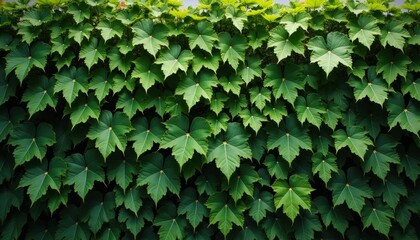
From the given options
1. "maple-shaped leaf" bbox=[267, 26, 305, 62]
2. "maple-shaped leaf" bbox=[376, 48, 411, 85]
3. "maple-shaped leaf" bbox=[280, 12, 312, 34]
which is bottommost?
"maple-shaped leaf" bbox=[376, 48, 411, 85]

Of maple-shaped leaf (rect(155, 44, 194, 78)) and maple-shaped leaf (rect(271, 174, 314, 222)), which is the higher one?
maple-shaped leaf (rect(155, 44, 194, 78))

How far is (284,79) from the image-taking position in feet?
7.94

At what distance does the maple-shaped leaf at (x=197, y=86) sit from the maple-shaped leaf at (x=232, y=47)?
0.62 ft

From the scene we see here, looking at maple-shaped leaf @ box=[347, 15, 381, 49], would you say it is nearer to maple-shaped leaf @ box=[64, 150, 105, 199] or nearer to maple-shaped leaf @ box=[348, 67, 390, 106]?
maple-shaped leaf @ box=[348, 67, 390, 106]

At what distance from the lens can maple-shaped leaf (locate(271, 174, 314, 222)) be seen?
91.7 inches

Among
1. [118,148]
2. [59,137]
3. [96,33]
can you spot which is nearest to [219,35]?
[96,33]

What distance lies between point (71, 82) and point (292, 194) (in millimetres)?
2004

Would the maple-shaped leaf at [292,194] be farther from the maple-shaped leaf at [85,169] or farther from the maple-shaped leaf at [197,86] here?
the maple-shaped leaf at [85,169]

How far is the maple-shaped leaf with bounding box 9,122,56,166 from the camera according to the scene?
2.33 m

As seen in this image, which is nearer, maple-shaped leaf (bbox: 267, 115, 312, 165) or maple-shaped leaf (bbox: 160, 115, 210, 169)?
maple-shaped leaf (bbox: 160, 115, 210, 169)

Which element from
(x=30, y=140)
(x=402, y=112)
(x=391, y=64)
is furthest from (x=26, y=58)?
(x=402, y=112)

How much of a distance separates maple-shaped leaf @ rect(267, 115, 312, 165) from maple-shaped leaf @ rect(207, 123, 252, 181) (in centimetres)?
22

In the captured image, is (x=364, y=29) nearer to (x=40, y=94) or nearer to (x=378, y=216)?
(x=378, y=216)

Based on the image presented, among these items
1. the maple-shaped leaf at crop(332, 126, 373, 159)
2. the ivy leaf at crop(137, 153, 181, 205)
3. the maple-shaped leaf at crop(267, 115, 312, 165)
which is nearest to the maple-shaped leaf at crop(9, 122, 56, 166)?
the ivy leaf at crop(137, 153, 181, 205)
